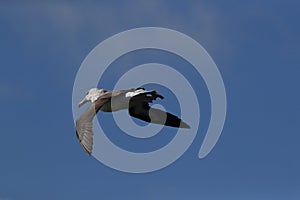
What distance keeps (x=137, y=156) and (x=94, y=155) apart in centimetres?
446

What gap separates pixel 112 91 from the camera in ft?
167

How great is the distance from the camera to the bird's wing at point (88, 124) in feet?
149

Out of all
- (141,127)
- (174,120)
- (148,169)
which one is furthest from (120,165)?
(174,120)

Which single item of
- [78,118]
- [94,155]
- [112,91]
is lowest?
[94,155]

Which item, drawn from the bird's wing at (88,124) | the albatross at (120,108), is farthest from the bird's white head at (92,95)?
the bird's wing at (88,124)

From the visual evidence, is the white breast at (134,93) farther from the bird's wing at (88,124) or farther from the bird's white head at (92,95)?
the bird's white head at (92,95)

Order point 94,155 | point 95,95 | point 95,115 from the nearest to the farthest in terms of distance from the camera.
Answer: point 94,155 < point 95,115 < point 95,95

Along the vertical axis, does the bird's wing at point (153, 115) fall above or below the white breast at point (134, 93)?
above

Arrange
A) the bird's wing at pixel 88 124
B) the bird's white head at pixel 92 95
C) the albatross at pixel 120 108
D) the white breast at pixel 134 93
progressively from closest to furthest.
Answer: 1. the bird's wing at pixel 88 124
2. the albatross at pixel 120 108
3. the white breast at pixel 134 93
4. the bird's white head at pixel 92 95

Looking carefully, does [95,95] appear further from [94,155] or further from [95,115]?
[94,155]

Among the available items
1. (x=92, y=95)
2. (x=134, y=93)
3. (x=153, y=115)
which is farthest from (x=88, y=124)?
(x=153, y=115)

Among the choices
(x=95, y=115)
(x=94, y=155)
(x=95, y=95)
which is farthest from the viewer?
(x=95, y=95)

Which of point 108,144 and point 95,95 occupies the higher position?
point 95,95

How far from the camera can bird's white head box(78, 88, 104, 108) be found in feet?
169
